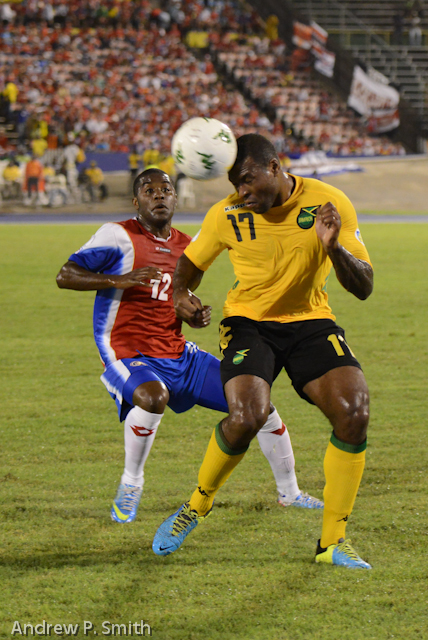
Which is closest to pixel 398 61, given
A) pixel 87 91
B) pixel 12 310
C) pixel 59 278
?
pixel 87 91

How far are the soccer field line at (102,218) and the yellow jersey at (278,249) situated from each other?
67.5ft

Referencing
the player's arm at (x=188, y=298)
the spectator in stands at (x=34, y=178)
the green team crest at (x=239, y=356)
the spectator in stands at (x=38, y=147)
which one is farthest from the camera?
the spectator in stands at (x=38, y=147)

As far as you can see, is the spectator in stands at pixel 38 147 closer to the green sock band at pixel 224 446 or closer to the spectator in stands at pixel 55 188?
the spectator in stands at pixel 55 188

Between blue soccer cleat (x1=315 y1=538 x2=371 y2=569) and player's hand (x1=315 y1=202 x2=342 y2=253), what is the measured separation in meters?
1.34

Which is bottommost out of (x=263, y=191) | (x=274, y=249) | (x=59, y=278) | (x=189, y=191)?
(x=189, y=191)

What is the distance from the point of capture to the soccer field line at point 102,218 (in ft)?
83.7

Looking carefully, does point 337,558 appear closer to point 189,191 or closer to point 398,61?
point 189,191

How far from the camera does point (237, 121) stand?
3462 centimetres

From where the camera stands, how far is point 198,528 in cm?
397

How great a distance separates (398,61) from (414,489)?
3940 centimetres

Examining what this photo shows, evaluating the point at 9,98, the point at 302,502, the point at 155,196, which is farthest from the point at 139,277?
the point at 9,98

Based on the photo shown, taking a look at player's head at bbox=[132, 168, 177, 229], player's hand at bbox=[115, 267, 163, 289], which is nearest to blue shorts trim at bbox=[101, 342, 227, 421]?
player's hand at bbox=[115, 267, 163, 289]

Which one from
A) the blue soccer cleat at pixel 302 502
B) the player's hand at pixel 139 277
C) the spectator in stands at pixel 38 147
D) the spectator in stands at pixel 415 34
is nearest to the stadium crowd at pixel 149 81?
the spectator in stands at pixel 38 147

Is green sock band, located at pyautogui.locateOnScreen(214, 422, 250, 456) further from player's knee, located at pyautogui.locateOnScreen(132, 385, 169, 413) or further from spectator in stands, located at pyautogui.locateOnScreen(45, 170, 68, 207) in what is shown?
spectator in stands, located at pyautogui.locateOnScreen(45, 170, 68, 207)
